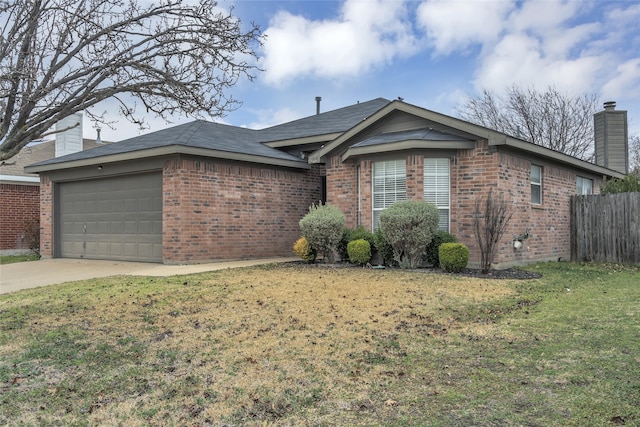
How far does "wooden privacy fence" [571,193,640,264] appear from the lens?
44.3 ft

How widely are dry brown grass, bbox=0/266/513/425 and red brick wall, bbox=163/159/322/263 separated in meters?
3.18

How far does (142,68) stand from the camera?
212 inches

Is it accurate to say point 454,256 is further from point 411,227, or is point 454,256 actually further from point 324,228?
point 324,228

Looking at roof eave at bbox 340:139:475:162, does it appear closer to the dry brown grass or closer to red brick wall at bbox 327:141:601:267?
red brick wall at bbox 327:141:601:267

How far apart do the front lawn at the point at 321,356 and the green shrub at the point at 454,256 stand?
1.92m

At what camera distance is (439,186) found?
11.8m

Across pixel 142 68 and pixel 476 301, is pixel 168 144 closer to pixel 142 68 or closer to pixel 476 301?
pixel 142 68

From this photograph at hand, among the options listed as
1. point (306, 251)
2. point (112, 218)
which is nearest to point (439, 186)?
point (306, 251)

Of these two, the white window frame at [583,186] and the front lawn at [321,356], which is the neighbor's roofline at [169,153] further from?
the white window frame at [583,186]

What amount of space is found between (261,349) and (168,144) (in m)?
8.59

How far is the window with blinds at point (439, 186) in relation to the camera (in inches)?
463

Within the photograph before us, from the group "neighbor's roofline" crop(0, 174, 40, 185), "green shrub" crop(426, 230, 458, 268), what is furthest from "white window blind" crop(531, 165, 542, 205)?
"neighbor's roofline" crop(0, 174, 40, 185)

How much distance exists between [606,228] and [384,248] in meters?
7.19

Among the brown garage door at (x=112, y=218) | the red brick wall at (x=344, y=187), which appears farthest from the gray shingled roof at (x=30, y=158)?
the red brick wall at (x=344, y=187)
